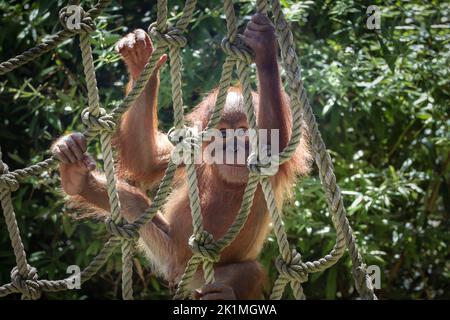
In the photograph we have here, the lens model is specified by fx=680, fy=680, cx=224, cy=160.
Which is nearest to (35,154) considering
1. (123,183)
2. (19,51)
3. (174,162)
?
(19,51)

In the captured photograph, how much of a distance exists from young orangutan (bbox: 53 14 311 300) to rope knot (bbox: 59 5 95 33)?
437mm

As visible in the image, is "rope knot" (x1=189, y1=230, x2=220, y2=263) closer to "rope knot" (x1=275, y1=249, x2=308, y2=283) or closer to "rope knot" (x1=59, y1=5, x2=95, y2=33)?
"rope knot" (x1=275, y1=249, x2=308, y2=283)

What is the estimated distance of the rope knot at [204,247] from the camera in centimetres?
202

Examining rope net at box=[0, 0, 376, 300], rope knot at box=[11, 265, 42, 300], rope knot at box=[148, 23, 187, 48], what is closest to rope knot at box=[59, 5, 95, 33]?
rope net at box=[0, 0, 376, 300]

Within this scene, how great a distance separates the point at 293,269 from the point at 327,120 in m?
2.15

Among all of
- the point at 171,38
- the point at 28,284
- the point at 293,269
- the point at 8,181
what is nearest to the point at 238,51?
the point at 171,38

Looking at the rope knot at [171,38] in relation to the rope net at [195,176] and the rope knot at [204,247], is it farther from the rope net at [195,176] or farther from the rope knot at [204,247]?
the rope knot at [204,247]

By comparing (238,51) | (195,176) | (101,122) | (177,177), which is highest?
(238,51)

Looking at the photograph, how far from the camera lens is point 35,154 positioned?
4.01 metres

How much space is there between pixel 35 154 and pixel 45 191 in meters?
0.24

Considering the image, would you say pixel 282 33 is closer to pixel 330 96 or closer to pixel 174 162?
pixel 174 162

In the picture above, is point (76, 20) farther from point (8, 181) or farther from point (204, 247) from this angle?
point (204, 247)

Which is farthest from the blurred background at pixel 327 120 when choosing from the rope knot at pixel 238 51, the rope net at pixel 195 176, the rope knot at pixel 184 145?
the rope knot at pixel 238 51

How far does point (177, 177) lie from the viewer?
3.22m
